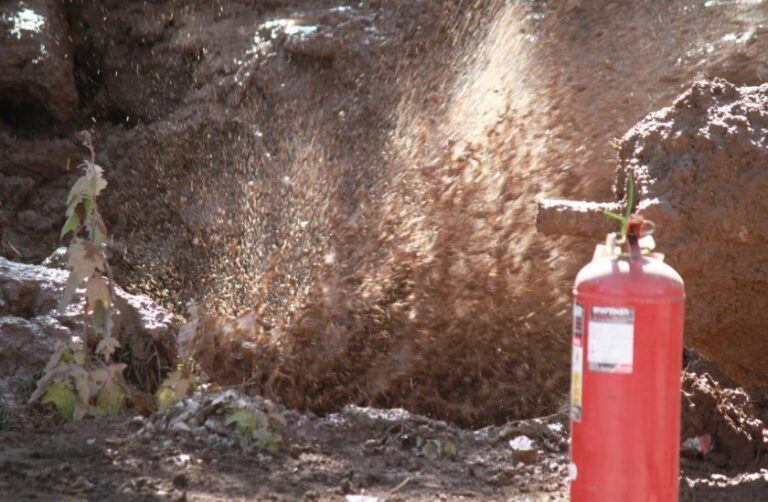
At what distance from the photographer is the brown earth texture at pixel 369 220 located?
373 cm

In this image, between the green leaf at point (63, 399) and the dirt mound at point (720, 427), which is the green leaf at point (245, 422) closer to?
the green leaf at point (63, 399)

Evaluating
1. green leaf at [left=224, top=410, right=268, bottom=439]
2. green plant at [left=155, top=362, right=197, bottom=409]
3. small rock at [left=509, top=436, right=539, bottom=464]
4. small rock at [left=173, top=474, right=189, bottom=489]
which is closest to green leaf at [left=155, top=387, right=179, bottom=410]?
green plant at [left=155, top=362, right=197, bottom=409]

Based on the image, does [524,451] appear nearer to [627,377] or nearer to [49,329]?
[627,377]

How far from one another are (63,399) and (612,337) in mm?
2187

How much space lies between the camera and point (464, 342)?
18.4 feet

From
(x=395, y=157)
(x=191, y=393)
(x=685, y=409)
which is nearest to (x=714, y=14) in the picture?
(x=395, y=157)

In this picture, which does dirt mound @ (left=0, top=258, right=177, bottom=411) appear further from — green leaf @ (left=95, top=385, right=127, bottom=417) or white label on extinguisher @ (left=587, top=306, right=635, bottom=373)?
white label on extinguisher @ (left=587, top=306, right=635, bottom=373)

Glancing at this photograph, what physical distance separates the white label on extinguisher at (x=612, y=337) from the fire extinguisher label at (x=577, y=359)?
5 cm

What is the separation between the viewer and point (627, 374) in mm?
2957

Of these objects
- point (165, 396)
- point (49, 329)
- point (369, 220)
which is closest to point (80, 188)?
point (49, 329)

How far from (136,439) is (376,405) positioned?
79.4 inches

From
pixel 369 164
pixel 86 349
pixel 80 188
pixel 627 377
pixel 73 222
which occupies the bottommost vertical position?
pixel 86 349

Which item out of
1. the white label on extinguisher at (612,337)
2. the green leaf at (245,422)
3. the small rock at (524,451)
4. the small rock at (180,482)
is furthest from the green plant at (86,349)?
the white label on extinguisher at (612,337)

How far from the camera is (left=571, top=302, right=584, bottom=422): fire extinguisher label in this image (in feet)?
9.94
